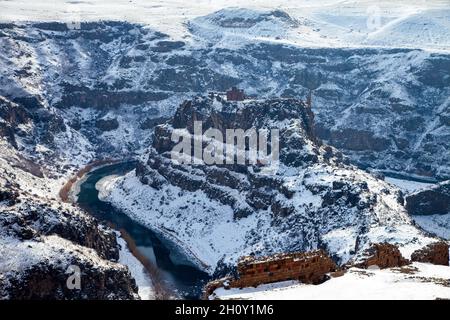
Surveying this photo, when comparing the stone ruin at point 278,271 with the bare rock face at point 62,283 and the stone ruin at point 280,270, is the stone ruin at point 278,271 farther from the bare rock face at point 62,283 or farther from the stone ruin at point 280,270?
the bare rock face at point 62,283

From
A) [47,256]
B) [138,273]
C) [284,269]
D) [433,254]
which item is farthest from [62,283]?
[433,254]

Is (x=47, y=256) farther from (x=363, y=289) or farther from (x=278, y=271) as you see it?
(x=363, y=289)

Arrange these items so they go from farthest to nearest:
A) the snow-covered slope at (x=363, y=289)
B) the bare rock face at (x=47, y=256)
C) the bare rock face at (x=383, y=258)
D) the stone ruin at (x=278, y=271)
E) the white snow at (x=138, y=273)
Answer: the white snow at (x=138, y=273)
the bare rock face at (x=47, y=256)
the bare rock face at (x=383, y=258)
the stone ruin at (x=278, y=271)
the snow-covered slope at (x=363, y=289)

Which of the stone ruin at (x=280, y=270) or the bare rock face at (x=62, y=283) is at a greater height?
the stone ruin at (x=280, y=270)

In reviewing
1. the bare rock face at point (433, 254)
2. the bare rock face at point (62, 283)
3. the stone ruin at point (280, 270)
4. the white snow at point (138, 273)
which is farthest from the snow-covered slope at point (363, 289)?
the white snow at point (138, 273)

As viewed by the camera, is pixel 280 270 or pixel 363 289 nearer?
pixel 363 289

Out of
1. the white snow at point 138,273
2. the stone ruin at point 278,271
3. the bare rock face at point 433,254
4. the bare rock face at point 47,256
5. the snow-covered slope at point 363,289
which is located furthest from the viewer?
the white snow at point 138,273

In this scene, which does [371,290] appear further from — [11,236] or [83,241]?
[83,241]
